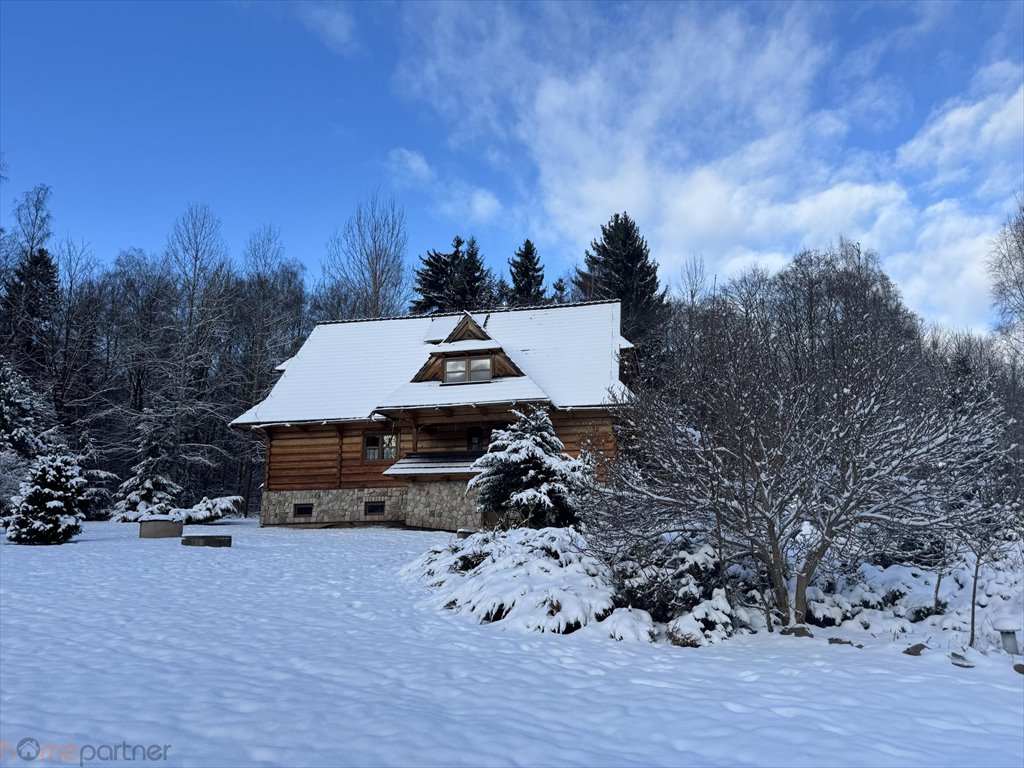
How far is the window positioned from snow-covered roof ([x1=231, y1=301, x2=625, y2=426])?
122 cm

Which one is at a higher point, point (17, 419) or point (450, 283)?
point (450, 283)

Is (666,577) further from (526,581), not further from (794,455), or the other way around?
(794,455)

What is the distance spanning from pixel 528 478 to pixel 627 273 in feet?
83.2

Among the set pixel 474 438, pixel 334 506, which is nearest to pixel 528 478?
pixel 474 438

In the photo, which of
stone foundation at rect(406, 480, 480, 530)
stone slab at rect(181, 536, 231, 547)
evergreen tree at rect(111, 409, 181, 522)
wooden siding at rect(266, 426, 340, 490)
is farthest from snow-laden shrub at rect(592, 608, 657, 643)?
evergreen tree at rect(111, 409, 181, 522)

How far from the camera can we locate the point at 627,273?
1500 inches

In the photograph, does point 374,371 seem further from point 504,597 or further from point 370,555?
point 504,597

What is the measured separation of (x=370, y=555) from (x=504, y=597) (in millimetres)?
6824

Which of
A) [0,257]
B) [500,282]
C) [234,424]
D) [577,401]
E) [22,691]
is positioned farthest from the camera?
[500,282]

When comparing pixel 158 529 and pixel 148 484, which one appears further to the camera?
pixel 148 484

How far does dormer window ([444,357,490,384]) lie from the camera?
22.9 meters

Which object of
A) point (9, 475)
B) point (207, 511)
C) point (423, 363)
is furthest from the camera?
point (423, 363)

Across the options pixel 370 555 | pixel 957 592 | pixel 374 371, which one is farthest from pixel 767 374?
pixel 374 371

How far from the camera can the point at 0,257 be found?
1240 inches
